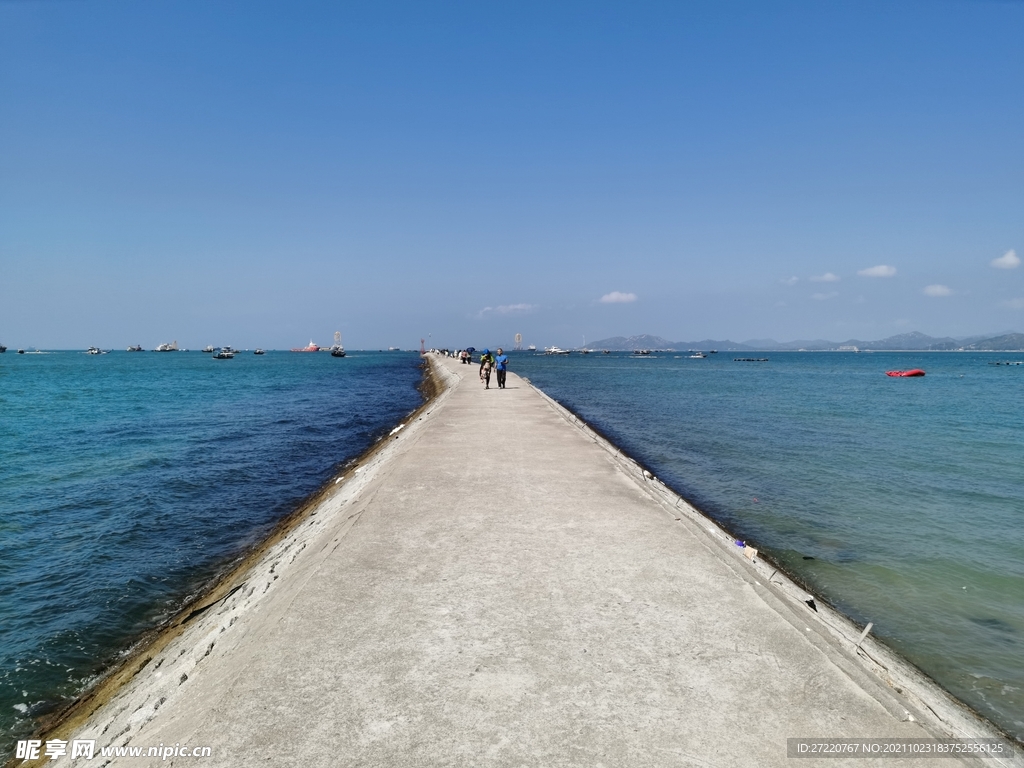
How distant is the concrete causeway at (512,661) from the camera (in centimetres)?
301

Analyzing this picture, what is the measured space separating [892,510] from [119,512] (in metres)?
15.9

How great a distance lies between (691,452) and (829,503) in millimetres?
5467

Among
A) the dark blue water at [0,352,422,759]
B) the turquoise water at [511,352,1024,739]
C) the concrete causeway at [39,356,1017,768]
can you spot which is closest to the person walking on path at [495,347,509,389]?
the turquoise water at [511,352,1024,739]

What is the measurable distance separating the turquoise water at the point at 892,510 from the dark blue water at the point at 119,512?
30.0 ft

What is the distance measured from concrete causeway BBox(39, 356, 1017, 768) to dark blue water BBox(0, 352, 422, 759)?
65.5 inches

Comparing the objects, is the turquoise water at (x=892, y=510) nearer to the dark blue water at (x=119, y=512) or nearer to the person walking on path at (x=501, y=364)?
the person walking on path at (x=501, y=364)

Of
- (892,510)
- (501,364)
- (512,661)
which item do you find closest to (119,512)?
(512,661)

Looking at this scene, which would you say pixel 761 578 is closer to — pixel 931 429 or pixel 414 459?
pixel 414 459

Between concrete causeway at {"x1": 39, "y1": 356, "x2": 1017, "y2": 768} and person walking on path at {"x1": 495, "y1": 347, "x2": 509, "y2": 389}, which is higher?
person walking on path at {"x1": 495, "y1": 347, "x2": 509, "y2": 389}

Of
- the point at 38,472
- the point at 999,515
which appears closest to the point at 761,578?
the point at 999,515

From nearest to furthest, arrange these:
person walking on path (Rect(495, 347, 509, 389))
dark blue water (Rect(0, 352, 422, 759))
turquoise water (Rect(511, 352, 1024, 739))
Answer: turquoise water (Rect(511, 352, 1024, 739))
dark blue water (Rect(0, 352, 422, 759))
person walking on path (Rect(495, 347, 509, 389))

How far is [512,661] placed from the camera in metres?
3.75

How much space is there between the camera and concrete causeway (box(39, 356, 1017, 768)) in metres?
3.01

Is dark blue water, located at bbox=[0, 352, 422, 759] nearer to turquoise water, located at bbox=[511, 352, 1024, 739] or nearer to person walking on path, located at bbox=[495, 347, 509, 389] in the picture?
person walking on path, located at bbox=[495, 347, 509, 389]
